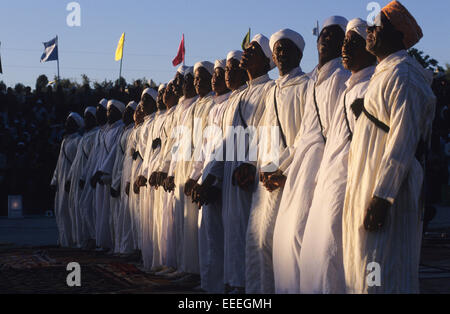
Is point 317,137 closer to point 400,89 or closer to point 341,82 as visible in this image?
point 341,82

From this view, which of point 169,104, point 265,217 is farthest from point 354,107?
point 169,104

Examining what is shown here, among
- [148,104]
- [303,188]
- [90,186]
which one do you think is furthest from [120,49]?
[303,188]

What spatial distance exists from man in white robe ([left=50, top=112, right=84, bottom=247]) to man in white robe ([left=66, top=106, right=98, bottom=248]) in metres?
0.19

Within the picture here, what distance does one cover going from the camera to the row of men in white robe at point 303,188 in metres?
4.16

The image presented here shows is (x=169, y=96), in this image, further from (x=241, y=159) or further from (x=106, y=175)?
(x=241, y=159)

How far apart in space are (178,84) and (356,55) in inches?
188

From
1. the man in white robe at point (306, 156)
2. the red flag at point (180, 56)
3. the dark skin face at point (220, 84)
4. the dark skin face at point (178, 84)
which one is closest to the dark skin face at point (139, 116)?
the dark skin face at point (178, 84)

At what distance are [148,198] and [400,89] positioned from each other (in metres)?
6.05

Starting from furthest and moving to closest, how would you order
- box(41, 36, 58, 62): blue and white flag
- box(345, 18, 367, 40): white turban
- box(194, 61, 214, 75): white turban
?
box(41, 36, 58, 62): blue and white flag < box(194, 61, 214, 75): white turban < box(345, 18, 367, 40): white turban

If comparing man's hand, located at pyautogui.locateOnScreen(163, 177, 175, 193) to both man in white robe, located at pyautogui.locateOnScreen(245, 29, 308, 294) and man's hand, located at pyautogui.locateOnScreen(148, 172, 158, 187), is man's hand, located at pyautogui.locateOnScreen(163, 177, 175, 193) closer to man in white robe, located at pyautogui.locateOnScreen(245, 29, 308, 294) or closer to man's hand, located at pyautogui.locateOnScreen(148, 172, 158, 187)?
man's hand, located at pyautogui.locateOnScreen(148, 172, 158, 187)

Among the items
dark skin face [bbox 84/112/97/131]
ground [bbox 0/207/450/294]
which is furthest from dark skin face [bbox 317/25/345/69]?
dark skin face [bbox 84/112/97/131]

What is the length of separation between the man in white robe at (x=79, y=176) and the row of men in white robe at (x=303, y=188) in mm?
3355

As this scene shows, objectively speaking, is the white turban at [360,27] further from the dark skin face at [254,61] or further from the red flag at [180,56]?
the red flag at [180,56]

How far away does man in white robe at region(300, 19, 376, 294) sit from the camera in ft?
14.9
